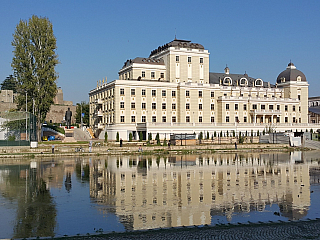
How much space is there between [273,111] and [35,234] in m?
88.4

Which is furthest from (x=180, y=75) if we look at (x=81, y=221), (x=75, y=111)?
(x=81, y=221)

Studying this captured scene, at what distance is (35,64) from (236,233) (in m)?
57.2

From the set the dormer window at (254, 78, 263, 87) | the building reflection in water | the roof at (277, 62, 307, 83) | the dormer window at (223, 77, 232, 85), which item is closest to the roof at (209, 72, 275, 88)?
the dormer window at (223, 77, 232, 85)

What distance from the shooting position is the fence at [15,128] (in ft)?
174

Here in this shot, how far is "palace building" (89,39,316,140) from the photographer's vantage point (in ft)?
273

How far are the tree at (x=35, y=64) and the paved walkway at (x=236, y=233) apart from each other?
5324 centimetres

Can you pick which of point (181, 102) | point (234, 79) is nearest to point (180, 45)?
point (181, 102)

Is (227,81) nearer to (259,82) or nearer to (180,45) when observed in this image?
(259,82)

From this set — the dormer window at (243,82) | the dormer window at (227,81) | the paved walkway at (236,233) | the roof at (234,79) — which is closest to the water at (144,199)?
the paved walkway at (236,233)

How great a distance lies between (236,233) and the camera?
14.4m

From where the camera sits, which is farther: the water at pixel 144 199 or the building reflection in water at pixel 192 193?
the building reflection in water at pixel 192 193

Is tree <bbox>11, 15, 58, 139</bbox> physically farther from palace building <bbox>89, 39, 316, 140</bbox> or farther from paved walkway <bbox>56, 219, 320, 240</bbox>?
paved walkway <bbox>56, 219, 320, 240</bbox>

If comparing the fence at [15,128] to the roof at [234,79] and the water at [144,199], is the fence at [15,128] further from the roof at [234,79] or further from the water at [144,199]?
the roof at [234,79]

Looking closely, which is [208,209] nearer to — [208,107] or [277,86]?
[208,107]
